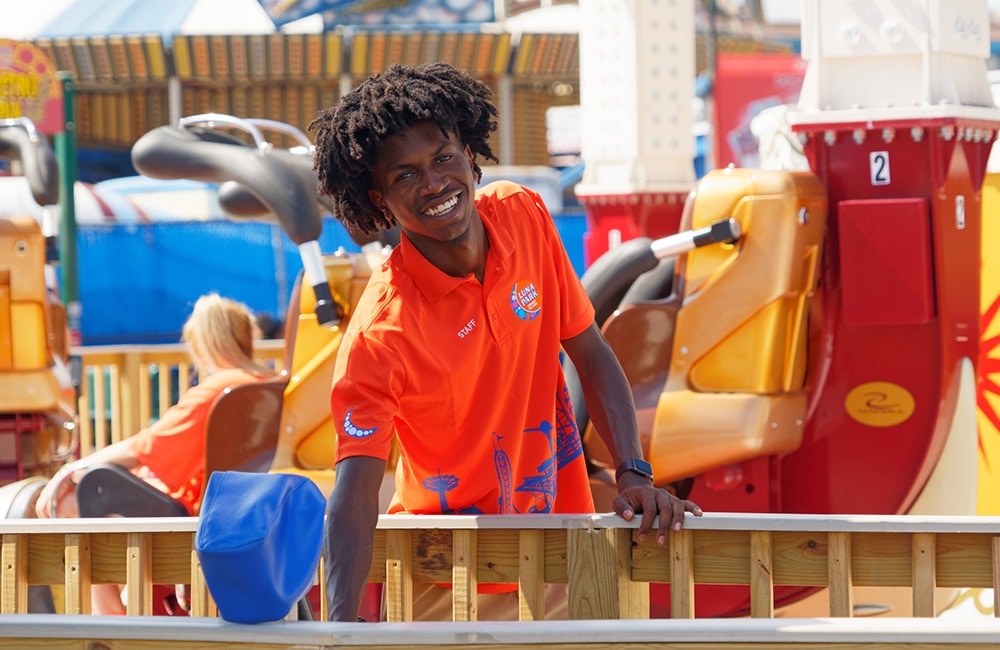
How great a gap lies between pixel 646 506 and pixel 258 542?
760 mm

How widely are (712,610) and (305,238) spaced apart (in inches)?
61.0

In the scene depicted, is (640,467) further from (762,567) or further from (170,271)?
(170,271)

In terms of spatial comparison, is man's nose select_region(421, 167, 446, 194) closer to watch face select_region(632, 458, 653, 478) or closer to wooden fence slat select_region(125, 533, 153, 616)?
watch face select_region(632, 458, 653, 478)

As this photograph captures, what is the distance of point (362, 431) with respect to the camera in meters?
2.03

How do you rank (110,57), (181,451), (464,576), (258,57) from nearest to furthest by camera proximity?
1. (464,576)
2. (181,451)
3. (258,57)
4. (110,57)

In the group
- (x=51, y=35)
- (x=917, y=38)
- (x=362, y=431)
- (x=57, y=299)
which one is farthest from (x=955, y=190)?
(x=51, y=35)

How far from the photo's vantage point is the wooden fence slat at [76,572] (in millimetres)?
2475

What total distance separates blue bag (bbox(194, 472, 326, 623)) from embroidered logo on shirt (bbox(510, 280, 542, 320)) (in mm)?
565

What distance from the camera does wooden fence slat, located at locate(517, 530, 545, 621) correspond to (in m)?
2.31

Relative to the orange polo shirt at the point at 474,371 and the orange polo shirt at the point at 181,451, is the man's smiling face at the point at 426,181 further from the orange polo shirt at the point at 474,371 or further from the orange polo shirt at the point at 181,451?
the orange polo shirt at the point at 181,451

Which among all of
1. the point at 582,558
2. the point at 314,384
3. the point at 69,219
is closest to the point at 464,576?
the point at 582,558

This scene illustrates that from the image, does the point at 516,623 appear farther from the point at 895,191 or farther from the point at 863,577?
the point at 895,191

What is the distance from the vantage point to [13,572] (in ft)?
8.20

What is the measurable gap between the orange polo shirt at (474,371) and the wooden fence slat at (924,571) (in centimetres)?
61
